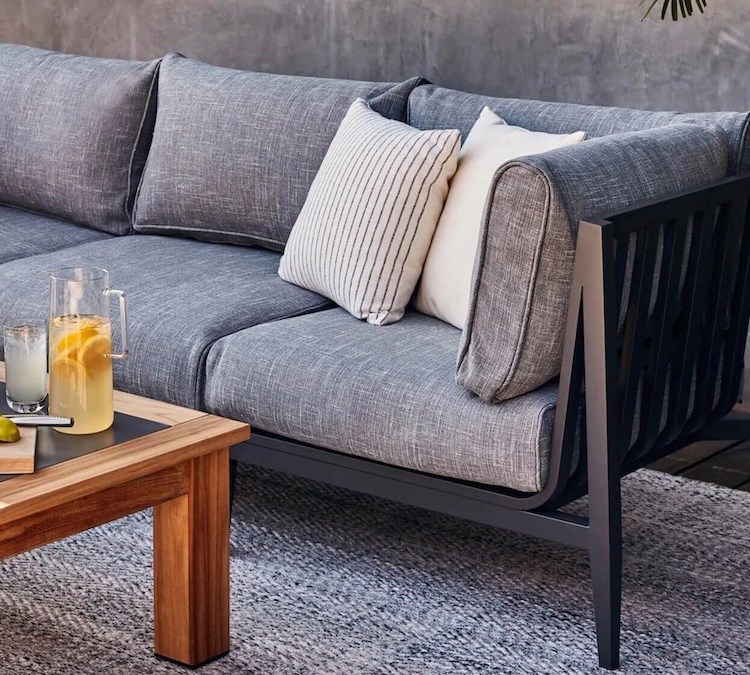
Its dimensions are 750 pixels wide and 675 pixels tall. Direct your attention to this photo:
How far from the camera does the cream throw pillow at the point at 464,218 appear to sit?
238cm

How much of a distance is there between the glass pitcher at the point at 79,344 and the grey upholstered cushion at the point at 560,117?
1.08m

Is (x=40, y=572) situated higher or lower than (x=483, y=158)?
lower

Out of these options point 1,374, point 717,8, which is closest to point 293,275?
point 1,374

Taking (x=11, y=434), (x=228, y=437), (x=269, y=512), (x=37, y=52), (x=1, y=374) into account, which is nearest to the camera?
(x=11, y=434)

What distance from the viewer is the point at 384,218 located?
95.7 inches

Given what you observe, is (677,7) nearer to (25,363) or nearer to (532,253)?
(532,253)

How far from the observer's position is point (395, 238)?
2430mm

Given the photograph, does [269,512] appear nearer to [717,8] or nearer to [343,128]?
[343,128]

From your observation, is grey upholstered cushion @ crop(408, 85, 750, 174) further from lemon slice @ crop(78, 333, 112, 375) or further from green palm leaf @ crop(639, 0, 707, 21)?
lemon slice @ crop(78, 333, 112, 375)

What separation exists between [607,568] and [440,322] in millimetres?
669

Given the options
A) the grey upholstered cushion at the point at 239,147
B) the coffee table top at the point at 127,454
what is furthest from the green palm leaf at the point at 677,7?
the coffee table top at the point at 127,454

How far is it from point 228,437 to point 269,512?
0.68 metres

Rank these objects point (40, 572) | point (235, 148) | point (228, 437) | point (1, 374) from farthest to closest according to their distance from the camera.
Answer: point (235, 148)
point (40, 572)
point (1, 374)
point (228, 437)

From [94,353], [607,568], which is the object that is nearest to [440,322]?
[607,568]
